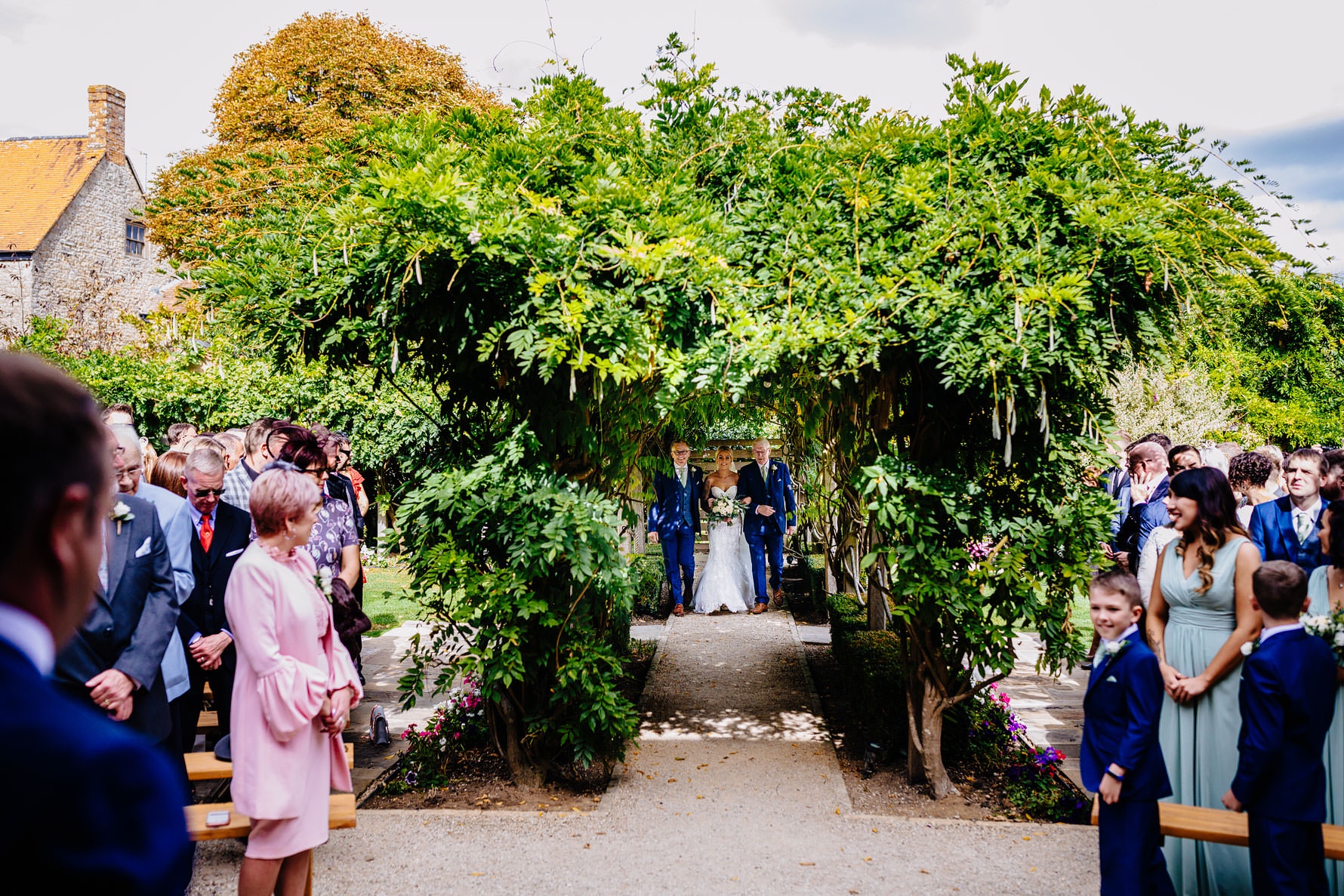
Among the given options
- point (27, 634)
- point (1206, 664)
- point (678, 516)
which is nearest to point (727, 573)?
point (678, 516)

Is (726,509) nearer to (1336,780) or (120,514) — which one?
(1336,780)

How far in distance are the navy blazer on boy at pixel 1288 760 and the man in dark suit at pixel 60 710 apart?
3.57 metres

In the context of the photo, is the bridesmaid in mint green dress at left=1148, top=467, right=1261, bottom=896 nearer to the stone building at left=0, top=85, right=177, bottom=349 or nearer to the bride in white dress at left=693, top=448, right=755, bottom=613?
the bride in white dress at left=693, top=448, right=755, bottom=613

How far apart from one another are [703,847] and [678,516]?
21.7ft

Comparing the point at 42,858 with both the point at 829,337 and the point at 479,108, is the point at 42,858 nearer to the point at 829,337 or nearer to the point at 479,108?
the point at 829,337

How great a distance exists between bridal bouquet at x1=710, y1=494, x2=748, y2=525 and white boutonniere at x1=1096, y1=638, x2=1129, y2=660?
753 centimetres

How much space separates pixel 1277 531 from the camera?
4.66 m

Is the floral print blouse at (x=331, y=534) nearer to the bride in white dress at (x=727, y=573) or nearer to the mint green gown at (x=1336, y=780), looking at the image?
the mint green gown at (x=1336, y=780)

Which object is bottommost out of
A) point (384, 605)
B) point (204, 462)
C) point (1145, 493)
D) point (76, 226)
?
point (384, 605)

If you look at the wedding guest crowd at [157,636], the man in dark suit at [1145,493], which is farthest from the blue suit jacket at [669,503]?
the man in dark suit at [1145,493]

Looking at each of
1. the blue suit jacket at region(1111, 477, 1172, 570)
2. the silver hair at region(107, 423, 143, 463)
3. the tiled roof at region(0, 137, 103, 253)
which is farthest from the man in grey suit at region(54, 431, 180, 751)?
the tiled roof at region(0, 137, 103, 253)

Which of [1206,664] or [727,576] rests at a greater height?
[1206,664]

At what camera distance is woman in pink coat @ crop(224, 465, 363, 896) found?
3080mm

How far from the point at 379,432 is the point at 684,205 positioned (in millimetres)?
11431
